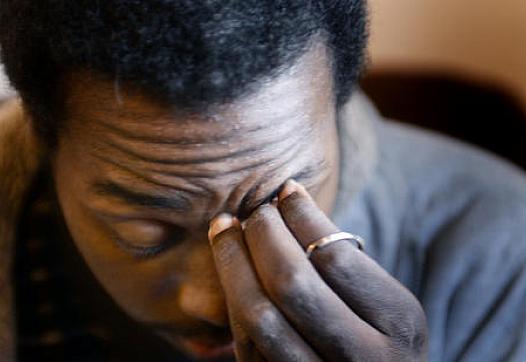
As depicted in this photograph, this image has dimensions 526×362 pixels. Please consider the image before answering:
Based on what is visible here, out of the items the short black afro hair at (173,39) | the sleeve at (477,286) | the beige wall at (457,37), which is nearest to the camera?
the short black afro hair at (173,39)

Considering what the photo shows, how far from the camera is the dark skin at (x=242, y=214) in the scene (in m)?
0.60

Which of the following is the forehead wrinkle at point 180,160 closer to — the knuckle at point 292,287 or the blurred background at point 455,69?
the knuckle at point 292,287

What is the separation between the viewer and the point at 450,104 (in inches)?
57.6

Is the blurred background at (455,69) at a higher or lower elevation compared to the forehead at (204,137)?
lower

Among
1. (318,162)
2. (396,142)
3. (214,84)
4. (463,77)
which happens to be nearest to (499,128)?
(463,77)

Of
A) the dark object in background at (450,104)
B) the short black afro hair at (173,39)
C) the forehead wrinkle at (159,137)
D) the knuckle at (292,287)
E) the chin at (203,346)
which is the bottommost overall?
the dark object in background at (450,104)

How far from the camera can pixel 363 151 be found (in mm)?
881

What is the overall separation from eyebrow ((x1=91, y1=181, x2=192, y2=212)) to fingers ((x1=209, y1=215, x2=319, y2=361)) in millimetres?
38

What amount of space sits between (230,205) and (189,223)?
0.03 metres

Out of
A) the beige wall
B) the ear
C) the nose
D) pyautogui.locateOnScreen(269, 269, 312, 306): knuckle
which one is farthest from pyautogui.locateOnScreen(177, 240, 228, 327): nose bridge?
the beige wall

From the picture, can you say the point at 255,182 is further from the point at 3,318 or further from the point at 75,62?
the point at 3,318

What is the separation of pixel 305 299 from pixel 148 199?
0.46 ft

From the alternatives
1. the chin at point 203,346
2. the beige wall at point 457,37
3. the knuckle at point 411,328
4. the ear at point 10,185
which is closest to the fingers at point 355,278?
the knuckle at point 411,328

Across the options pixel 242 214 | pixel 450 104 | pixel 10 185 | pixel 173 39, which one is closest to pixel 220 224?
pixel 242 214
